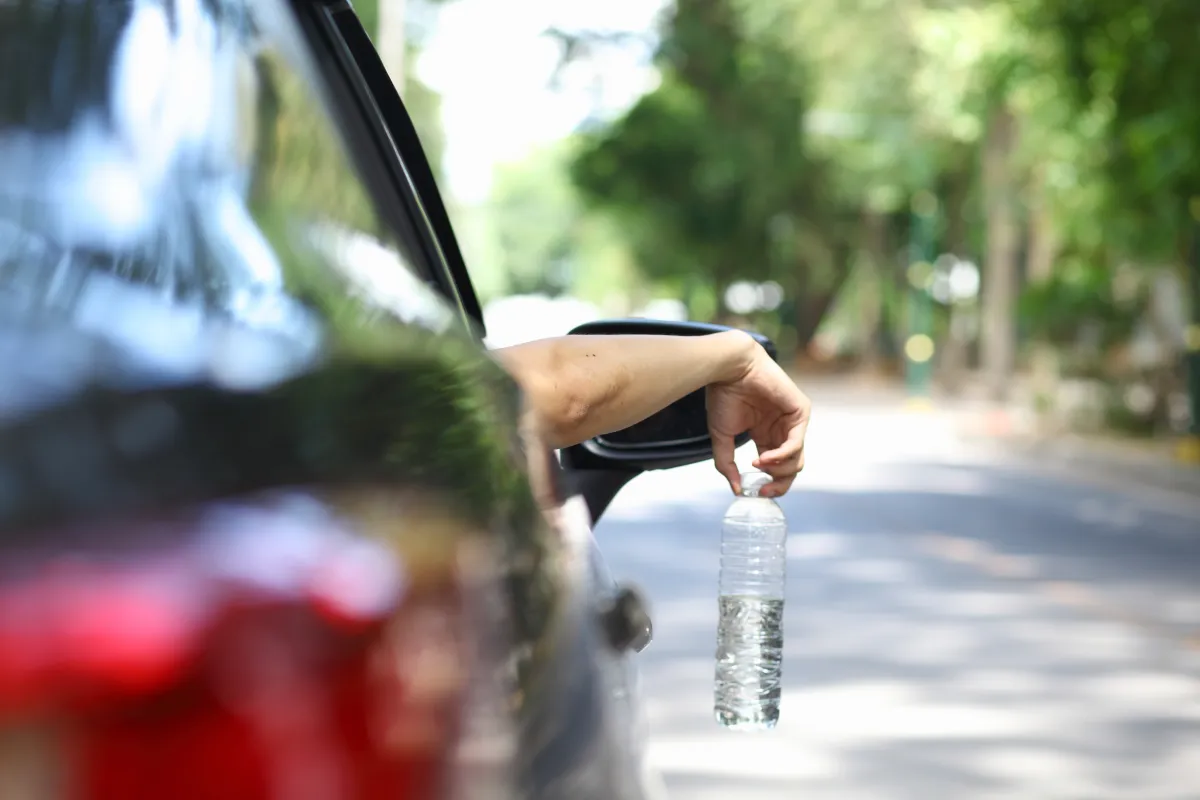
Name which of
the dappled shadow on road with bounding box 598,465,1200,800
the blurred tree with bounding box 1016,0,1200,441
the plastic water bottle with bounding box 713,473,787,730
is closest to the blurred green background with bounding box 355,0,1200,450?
the blurred tree with bounding box 1016,0,1200,441

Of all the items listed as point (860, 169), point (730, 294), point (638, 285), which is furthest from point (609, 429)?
point (638, 285)

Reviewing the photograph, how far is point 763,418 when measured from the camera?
2354 mm

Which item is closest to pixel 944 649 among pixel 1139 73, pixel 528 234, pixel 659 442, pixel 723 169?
pixel 659 442

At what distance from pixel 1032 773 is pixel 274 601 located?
6.01 meters

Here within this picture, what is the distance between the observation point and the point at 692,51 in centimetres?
5266

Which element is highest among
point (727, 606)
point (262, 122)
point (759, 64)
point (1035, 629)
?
point (759, 64)

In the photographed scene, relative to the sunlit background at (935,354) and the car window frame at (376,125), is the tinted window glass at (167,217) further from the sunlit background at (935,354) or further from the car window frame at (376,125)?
the sunlit background at (935,354)

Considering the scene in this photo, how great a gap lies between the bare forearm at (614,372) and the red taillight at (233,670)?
1011 millimetres

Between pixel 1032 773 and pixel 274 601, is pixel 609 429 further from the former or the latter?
pixel 1032 773

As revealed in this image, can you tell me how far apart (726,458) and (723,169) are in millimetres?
51262

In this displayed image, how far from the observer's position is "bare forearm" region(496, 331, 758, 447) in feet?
6.46

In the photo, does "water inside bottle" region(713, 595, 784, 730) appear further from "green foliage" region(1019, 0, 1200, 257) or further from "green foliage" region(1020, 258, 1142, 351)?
"green foliage" region(1020, 258, 1142, 351)

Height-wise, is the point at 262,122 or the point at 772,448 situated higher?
the point at 262,122

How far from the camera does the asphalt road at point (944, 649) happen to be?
654 centimetres
